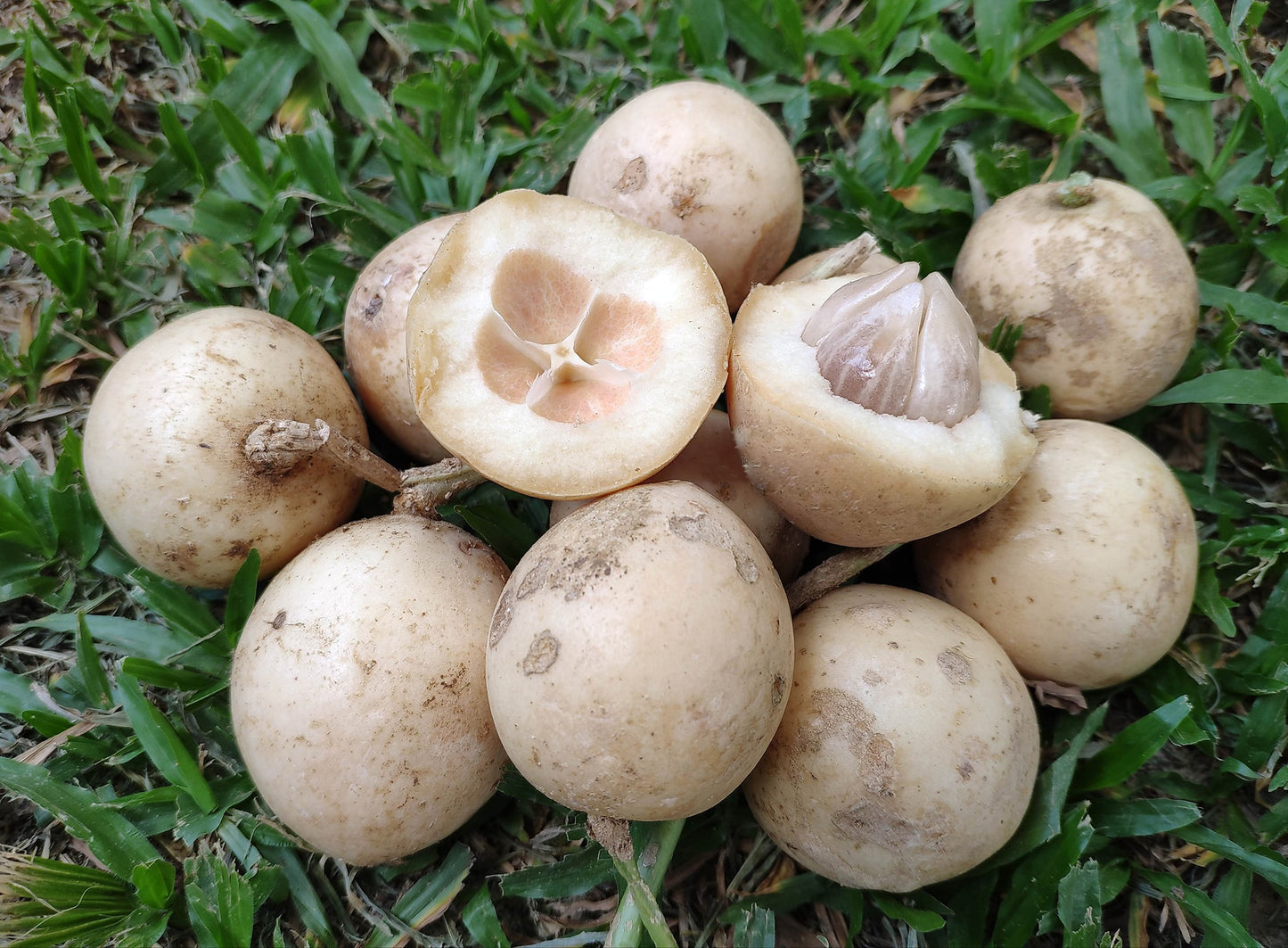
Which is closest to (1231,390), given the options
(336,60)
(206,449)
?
(206,449)

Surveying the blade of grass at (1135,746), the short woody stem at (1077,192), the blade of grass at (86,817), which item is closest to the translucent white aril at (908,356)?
the short woody stem at (1077,192)

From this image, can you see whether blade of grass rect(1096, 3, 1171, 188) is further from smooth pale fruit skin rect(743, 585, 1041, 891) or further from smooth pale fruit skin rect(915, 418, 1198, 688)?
smooth pale fruit skin rect(743, 585, 1041, 891)

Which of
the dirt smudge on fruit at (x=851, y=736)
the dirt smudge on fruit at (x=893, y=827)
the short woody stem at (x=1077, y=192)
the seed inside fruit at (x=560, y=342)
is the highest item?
the short woody stem at (x=1077, y=192)

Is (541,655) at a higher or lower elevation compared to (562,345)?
lower

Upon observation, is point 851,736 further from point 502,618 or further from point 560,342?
point 560,342

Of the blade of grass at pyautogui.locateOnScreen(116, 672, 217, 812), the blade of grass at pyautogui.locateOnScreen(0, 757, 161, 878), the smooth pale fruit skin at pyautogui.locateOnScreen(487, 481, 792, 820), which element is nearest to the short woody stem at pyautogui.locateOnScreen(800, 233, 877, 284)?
the smooth pale fruit skin at pyautogui.locateOnScreen(487, 481, 792, 820)

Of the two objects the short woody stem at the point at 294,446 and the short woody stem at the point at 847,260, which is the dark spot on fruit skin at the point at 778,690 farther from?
the short woody stem at the point at 294,446
